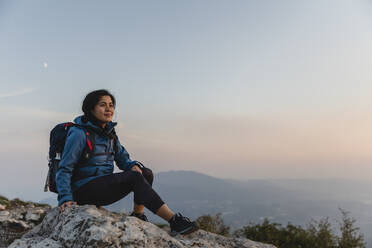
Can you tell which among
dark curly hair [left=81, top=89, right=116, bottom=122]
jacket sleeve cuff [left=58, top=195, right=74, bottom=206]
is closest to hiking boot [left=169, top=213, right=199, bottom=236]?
jacket sleeve cuff [left=58, top=195, right=74, bottom=206]

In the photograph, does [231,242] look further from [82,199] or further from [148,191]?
[82,199]

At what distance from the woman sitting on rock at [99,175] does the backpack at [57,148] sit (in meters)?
0.07

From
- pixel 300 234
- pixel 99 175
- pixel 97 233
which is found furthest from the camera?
pixel 300 234

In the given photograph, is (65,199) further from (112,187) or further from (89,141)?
(89,141)

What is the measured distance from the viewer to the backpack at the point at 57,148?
185 inches

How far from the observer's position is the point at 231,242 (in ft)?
16.7

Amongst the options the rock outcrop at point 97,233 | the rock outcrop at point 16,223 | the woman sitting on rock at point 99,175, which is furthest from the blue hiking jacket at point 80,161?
the rock outcrop at point 16,223

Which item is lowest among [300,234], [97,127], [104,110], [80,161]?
[300,234]

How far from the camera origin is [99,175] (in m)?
4.86

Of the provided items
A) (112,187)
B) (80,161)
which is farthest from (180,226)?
(80,161)

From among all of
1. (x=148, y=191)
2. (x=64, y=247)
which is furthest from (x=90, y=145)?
(x=64, y=247)

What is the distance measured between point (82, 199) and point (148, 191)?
4.24ft

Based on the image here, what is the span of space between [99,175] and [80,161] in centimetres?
43

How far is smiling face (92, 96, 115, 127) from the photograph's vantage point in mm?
5051
